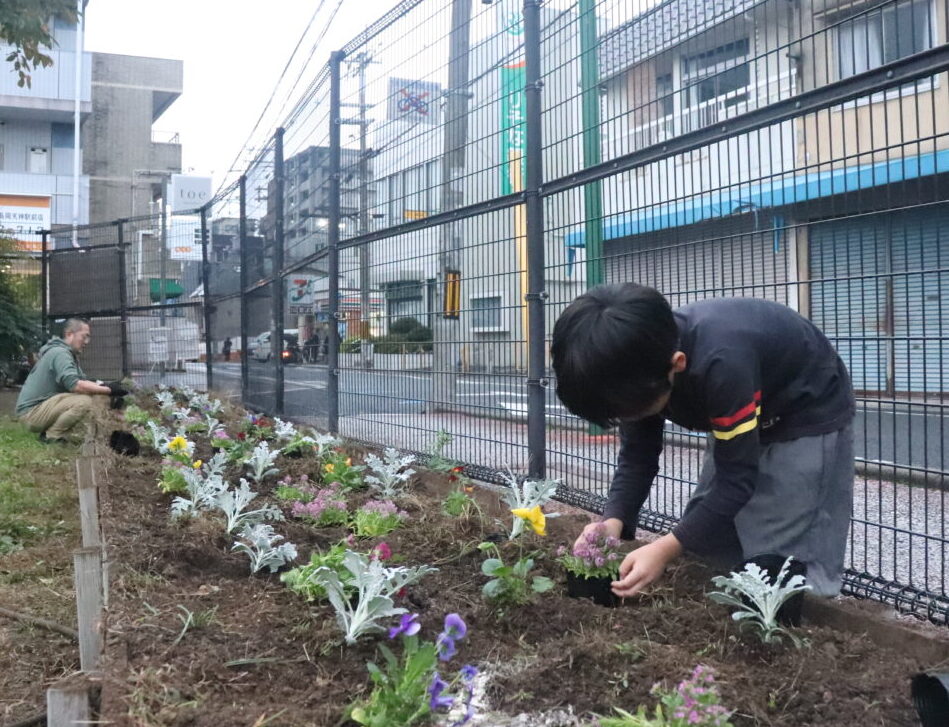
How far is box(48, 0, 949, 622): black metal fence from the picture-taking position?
9.06ft

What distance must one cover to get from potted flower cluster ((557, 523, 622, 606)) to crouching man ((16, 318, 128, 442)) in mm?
6237

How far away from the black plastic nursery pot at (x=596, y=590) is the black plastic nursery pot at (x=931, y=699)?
96 cm

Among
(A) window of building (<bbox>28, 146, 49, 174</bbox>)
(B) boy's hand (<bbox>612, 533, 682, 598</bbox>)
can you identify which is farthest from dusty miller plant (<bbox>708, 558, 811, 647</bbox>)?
(A) window of building (<bbox>28, 146, 49, 174</bbox>)

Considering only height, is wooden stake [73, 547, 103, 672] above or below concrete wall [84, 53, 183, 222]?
below

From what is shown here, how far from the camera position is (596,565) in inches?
103

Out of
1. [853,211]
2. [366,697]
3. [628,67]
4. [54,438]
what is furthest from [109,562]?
[54,438]

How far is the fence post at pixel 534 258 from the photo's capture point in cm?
447

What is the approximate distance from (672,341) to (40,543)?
357 centimetres

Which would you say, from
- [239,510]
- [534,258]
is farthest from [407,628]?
[534,258]

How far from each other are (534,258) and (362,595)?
257 cm

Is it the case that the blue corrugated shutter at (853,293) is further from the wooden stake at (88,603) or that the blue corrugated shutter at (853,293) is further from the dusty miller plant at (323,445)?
the dusty miller plant at (323,445)

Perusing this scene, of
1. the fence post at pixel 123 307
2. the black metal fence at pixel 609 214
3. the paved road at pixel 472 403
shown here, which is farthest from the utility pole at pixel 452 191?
the fence post at pixel 123 307

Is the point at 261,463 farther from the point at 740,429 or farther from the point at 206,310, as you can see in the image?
the point at 206,310

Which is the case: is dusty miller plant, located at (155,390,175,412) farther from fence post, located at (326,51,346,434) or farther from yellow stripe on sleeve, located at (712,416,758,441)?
yellow stripe on sleeve, located at (712,416,758,441)
